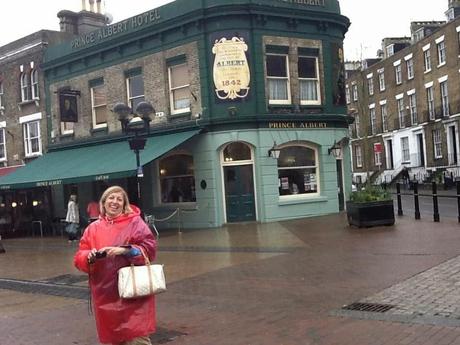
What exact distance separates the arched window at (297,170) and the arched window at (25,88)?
13711 mm

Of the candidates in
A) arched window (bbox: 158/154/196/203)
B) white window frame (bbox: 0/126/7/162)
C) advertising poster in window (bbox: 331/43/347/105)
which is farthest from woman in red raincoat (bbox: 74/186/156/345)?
white window frame (bbox: 0/126/7/162)

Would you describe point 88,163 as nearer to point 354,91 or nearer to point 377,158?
point 377,158

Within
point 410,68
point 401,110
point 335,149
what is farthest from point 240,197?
point 401,110

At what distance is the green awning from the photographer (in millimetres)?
19406

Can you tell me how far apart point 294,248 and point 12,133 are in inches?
814

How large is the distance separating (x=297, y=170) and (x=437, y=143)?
23075 mm

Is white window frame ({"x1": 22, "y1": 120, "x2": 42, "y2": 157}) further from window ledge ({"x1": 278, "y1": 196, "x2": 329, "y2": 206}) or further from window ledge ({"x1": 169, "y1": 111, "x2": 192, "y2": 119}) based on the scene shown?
window ledge ({"x1": 278, "y1": 196, "x2": 329, "y2": 206})

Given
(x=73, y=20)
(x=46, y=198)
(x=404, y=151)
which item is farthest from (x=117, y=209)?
(x=404, y=151)

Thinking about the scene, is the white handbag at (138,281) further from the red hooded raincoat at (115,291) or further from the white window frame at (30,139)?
the white window frame at (30,139)

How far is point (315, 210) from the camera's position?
21.1 metres

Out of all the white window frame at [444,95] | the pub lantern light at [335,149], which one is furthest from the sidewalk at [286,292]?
the white window frame at [444,95]

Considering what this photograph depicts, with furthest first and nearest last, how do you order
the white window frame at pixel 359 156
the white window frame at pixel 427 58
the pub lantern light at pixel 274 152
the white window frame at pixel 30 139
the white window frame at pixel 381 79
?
the white window frame at pixel 359 156 < the white window frame at pixel 381 79 < the white window frame at pixel 427 58 < the white window frame at pixel 30 139 < the pub lantern light at pixel 274 152

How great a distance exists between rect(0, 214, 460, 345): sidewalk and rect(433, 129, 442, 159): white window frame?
27.1 meters

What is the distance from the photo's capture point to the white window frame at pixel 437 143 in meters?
40.3
